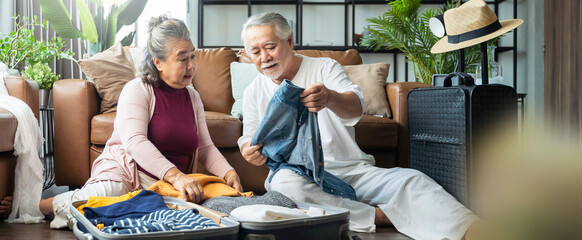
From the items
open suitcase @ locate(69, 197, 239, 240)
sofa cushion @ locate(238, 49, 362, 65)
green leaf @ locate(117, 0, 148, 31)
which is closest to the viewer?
open suitcase @ locate(69, 197, 239, 240)

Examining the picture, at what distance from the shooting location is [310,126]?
1.77 metres

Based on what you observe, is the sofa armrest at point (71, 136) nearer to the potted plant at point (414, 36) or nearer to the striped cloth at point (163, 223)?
the striped cloth at point (163, 223)

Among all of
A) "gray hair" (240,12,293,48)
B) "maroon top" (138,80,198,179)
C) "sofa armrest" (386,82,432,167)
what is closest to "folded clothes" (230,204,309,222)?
"maroon top" (138,80,198,179)

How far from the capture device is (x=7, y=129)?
212cm

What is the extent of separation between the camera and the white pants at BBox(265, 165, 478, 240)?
1.80 m

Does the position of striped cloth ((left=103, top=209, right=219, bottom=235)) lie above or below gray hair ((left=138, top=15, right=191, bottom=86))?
below

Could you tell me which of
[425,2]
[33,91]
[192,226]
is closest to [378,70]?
[33,91]

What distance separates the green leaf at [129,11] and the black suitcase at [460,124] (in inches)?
108

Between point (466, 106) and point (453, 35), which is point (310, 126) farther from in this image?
point (453, 35)

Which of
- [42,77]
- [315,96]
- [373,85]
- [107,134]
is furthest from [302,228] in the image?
[42,77]

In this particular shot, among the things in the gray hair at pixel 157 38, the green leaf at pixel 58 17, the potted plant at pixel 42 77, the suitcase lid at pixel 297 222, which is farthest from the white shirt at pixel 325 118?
the green leaf at pixel 58 17

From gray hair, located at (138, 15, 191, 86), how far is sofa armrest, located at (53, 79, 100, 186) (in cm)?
79

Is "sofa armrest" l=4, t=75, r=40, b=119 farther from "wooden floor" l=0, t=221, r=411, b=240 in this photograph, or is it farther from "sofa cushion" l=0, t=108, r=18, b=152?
"wooden floor" l=0, t=221, r=411, b=240

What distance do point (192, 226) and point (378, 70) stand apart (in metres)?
2.06
